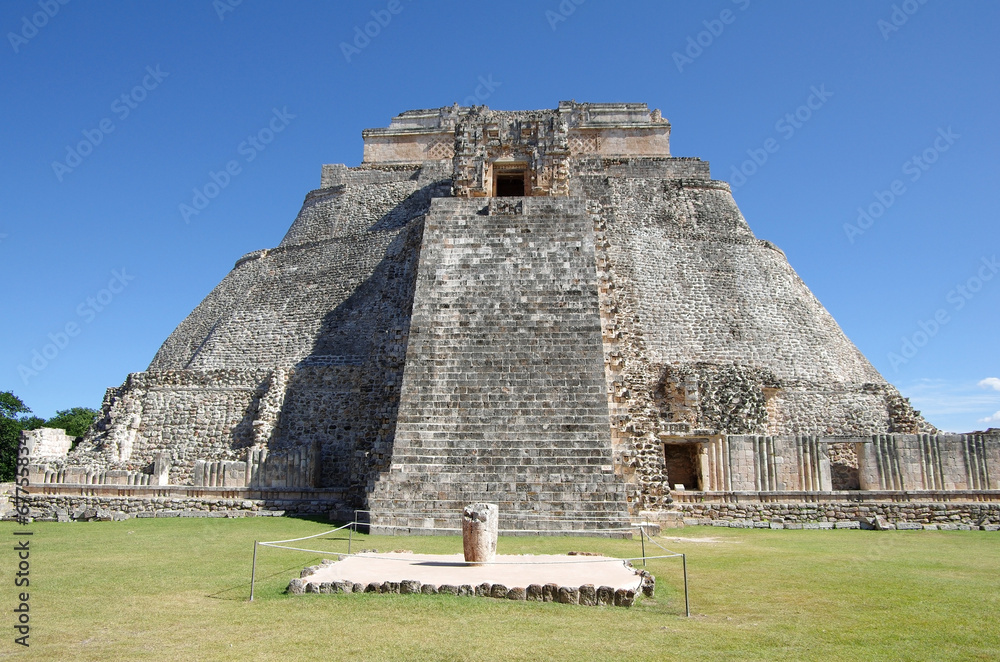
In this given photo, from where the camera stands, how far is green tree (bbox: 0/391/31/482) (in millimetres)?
26508

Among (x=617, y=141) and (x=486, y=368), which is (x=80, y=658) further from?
(x=617, y=141)

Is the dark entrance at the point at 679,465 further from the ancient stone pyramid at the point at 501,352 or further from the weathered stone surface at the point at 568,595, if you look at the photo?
the weathered stone surface at the point at 568,595

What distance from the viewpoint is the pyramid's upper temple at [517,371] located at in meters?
11.1

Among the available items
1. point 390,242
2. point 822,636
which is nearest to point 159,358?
point 390,242

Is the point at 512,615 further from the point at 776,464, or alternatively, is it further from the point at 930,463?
the point at 930,463

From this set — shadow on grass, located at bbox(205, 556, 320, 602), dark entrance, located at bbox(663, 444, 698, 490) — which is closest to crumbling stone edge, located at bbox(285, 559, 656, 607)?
shadow on grass, located at bbox(205, 556, 320, 602)

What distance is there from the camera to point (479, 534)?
278 inches

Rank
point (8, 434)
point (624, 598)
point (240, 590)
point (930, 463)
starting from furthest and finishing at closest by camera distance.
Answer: point (8, 434), point (930, 463), point (240, 590), point (624, 598)

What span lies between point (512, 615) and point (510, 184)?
1880cm

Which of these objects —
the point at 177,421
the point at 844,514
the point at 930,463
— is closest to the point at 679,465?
the point at 844,514

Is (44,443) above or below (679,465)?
above

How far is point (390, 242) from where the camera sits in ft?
73.5

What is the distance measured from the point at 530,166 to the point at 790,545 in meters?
12.6

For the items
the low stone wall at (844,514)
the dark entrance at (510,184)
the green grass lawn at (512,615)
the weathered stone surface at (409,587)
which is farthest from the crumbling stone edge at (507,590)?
the dark entrance at (510,184)
